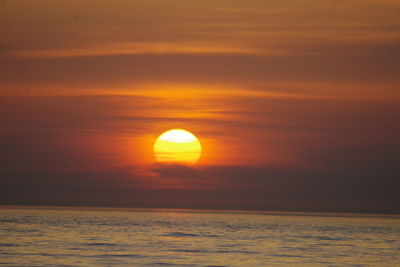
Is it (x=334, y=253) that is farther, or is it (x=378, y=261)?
(x=334, y=253)

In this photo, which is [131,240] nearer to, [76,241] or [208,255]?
[76,241]

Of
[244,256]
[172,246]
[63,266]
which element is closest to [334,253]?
[244,256]

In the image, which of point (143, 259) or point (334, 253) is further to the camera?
point (334, 253)

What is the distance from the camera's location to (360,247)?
7606 cm

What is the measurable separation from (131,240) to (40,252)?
2032 centimetres

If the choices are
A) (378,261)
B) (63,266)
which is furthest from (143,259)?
(378,261)

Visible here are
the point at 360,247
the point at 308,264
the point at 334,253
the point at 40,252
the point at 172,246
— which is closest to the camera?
the point at 308,264

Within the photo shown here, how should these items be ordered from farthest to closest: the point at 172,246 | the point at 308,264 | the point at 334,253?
the point at 172,246
the point at 334,253
the point at 308,264

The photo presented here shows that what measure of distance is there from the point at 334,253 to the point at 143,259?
19476 millimetres

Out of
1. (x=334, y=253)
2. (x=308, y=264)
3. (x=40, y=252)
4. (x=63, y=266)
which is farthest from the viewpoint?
(x=334, y=253)

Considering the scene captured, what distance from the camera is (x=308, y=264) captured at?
180 feet

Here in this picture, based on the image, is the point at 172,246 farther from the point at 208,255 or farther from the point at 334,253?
the point at 334,253

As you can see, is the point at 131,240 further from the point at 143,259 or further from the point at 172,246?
the point at 143,259

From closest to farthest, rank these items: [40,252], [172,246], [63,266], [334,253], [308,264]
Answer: [63,266] → [308,264] → [40,252] → [334,253] → [172,246]
